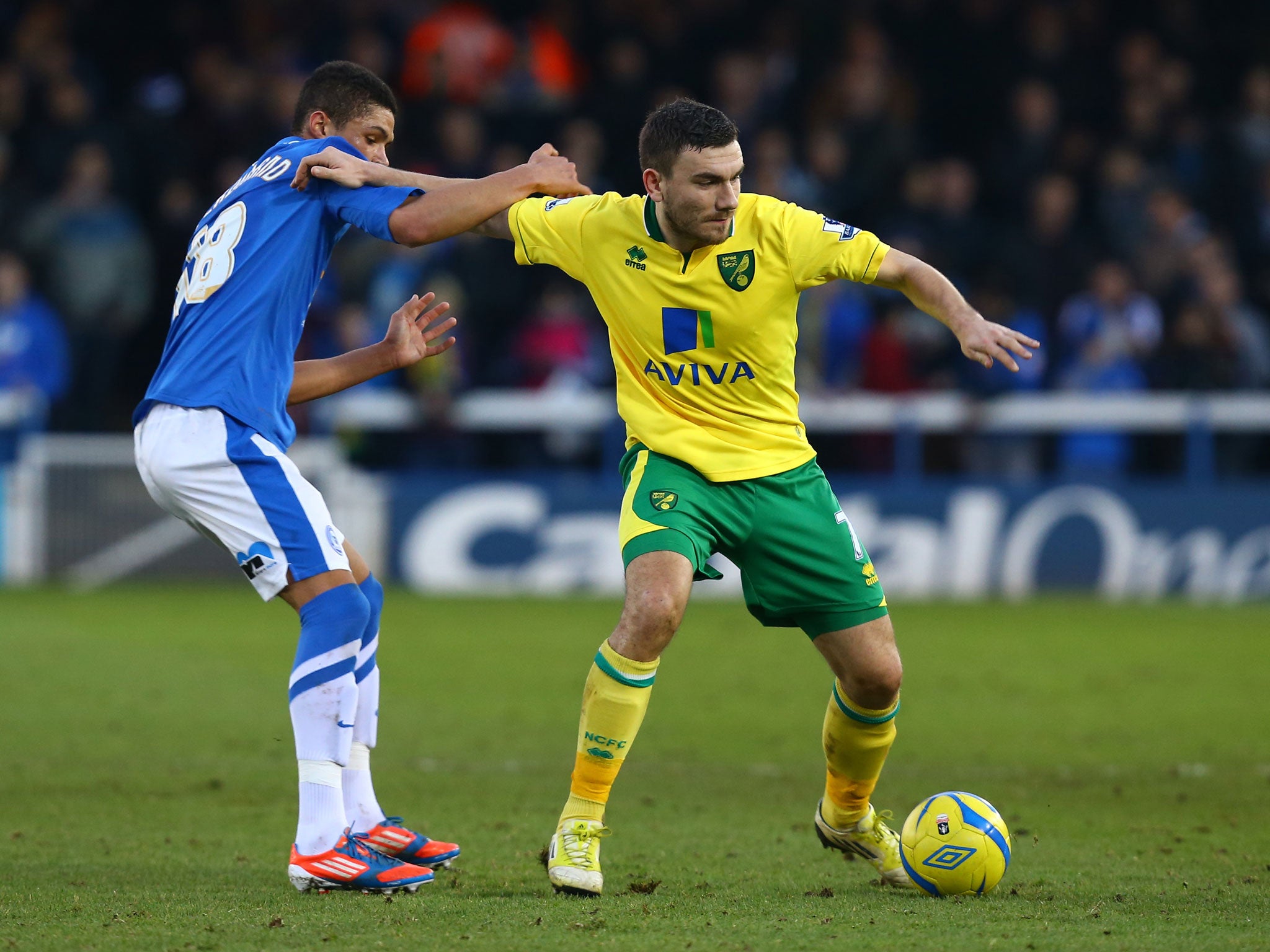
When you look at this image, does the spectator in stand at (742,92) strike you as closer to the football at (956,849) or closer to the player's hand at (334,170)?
the player's hand at (334,170)

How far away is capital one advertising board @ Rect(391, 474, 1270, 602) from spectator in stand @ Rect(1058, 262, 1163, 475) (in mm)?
306

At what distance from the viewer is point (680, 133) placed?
17.1ft

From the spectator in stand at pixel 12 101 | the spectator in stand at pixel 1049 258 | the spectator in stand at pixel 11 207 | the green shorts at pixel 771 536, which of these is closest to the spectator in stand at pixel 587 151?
Answer: the spectator in stand at pixel 1049 258

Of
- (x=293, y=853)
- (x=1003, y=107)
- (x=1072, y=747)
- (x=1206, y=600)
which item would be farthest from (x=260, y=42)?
(x=293, y=853)

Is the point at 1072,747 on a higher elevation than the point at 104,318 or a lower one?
lower

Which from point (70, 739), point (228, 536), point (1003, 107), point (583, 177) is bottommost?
point (70, 739)

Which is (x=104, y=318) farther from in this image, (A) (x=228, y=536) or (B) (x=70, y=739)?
(A) (x=228, y=536)

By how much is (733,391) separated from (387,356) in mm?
1146

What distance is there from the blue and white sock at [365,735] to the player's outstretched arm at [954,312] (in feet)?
6.20

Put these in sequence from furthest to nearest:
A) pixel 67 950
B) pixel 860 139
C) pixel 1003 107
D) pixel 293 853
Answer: pixel 1003 107
pixel 860 139
pixel 293 853
pixel 67 950

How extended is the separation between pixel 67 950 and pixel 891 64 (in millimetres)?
14759

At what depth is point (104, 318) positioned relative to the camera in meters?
15.1

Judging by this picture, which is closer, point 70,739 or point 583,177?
point 70,739

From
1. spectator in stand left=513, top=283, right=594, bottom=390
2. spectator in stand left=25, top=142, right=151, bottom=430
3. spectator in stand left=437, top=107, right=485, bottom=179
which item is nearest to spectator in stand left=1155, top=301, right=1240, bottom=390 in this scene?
spectator in stand left=513, top=283, right=594, bottom=390
